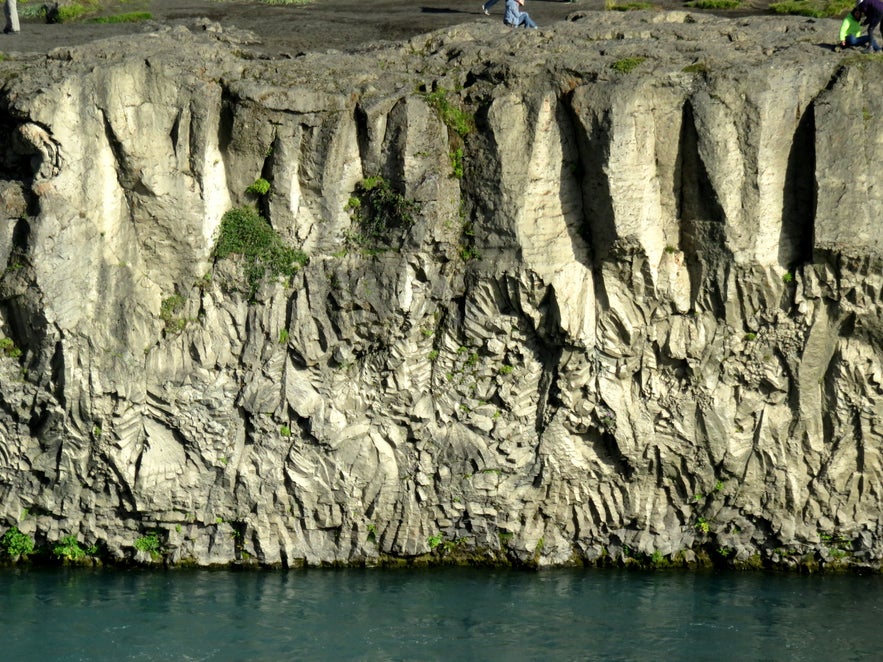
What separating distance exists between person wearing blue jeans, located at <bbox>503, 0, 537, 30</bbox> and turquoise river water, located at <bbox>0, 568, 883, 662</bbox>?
410 inches

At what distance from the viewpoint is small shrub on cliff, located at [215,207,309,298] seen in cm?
1884

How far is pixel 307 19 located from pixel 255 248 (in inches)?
299

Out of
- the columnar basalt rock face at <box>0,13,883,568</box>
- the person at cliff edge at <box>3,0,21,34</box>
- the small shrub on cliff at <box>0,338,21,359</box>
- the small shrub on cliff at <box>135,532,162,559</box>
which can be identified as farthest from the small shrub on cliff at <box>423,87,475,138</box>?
the person at cliff edge at <box>3,0,21,34</box>

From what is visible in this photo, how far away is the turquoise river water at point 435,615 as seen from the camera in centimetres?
1578

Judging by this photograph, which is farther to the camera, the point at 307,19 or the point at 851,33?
the point at 307,19

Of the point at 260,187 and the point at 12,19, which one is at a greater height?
the point at 12,19

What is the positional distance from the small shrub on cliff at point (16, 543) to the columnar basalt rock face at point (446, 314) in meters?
Answer: 0.30

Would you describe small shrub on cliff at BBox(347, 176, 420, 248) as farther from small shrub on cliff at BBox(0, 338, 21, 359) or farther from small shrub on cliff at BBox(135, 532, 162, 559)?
small shrub on cliff at BBox(135, 532, 162, 559)

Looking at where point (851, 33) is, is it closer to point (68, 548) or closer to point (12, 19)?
point (68, 548)

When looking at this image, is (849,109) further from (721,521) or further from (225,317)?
(225,317)

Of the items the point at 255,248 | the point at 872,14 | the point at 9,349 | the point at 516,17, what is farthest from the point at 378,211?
the point at 872,14

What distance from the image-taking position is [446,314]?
19031 mm

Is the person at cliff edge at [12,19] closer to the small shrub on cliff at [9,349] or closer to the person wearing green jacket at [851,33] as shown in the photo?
the small shrub on cliff at [9,349]

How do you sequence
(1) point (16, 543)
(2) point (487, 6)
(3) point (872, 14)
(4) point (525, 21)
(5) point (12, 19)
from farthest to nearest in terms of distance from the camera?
(2) point (487, 6) → (5) point (12, 19) → (4) point (525, 21) → (1) point (16, 543) → (3) point (872, 14)
